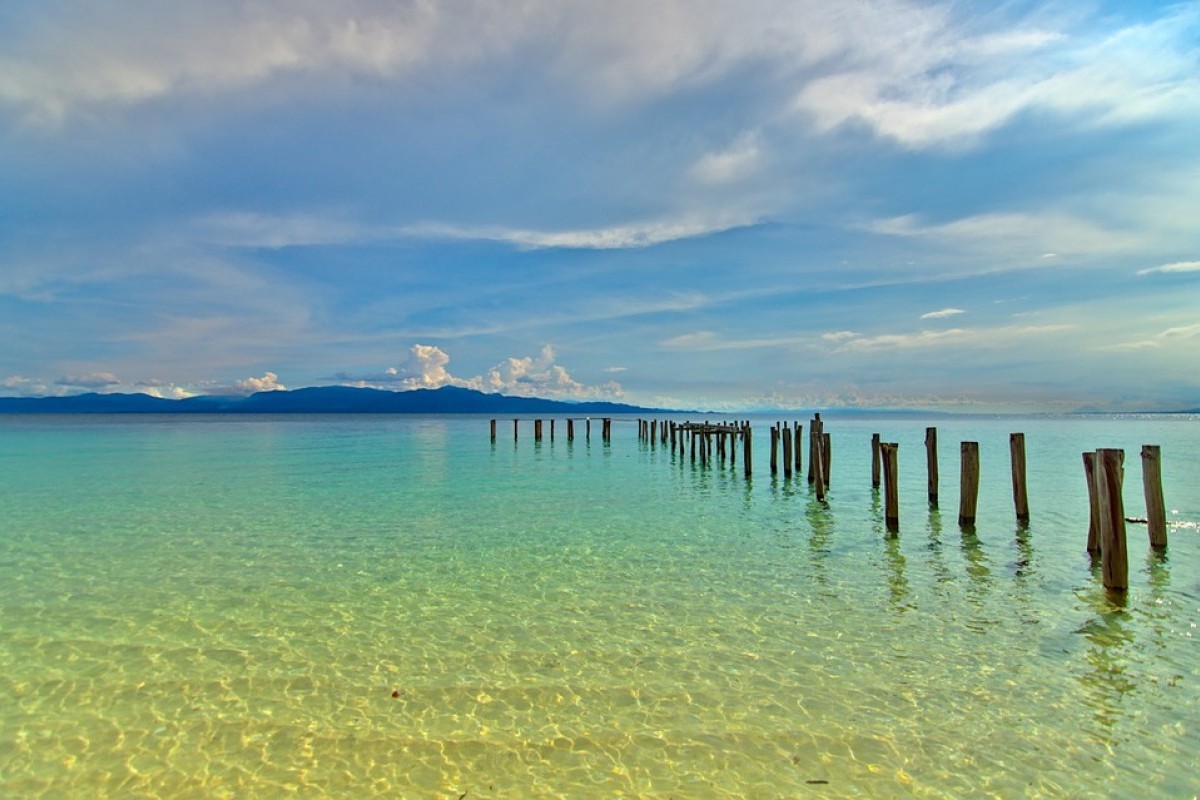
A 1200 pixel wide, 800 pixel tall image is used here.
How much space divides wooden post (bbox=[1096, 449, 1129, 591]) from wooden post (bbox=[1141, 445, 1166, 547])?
85.4 inches

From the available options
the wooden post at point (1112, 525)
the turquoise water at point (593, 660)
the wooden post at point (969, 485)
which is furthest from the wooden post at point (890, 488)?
the wooden post at point (1112, 525)

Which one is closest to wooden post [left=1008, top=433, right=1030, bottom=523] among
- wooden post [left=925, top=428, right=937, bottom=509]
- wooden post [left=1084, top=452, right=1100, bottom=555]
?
wooden post [left=925, top=428, right=937, bottom=509]

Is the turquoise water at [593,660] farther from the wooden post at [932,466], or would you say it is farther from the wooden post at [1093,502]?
the wooden post at [932,466]

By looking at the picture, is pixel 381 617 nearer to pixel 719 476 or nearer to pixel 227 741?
pixel 227 741

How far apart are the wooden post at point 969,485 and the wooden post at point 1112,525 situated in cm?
408

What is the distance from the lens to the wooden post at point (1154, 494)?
11164mm

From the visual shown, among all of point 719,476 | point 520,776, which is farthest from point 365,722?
point 719,476

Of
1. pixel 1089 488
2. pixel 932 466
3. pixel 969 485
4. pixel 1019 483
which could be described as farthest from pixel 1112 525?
pixel 932 466

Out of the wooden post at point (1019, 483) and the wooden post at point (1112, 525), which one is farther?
the wooden post at point (1019, 483)

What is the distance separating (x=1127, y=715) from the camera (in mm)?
5449

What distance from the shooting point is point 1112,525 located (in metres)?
9.05

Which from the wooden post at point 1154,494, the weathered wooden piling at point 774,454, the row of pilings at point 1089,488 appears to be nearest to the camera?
the row of pilings at point 1089,488

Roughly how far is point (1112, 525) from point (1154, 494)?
11.0 ft

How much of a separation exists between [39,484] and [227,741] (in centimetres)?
2278
